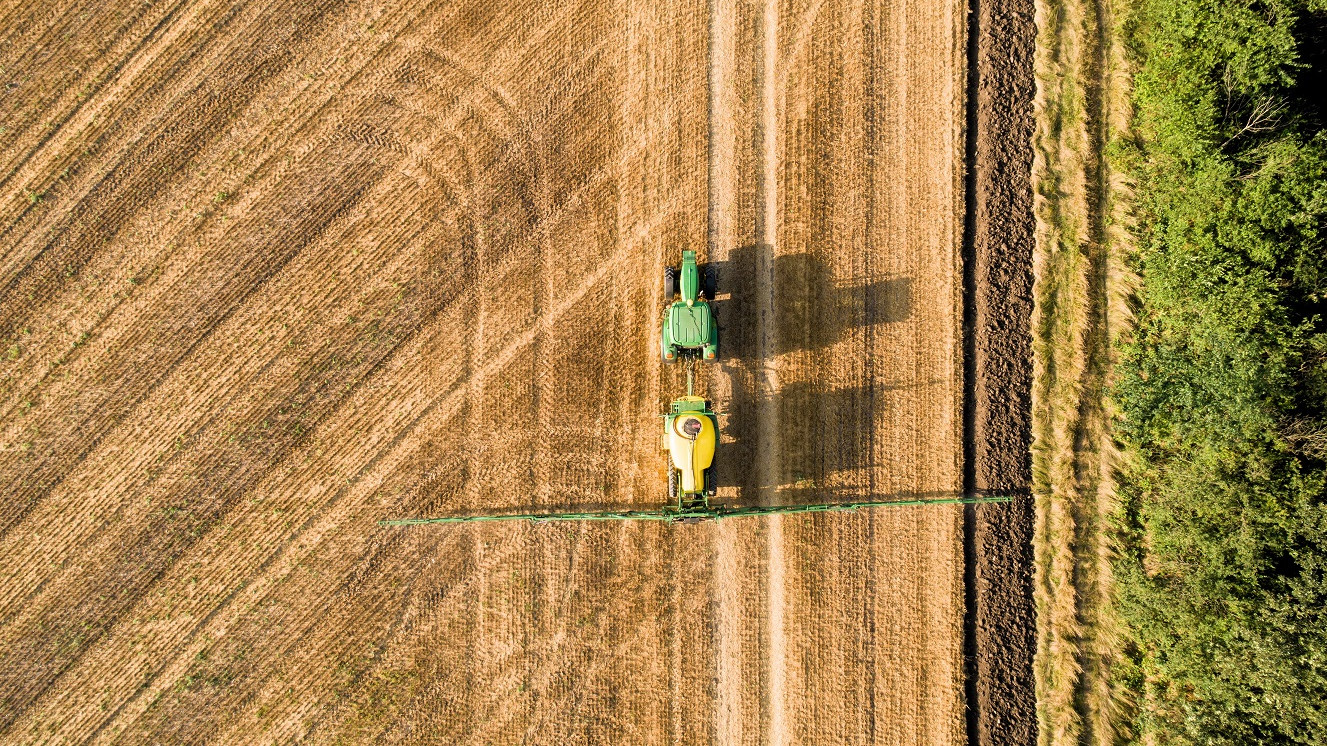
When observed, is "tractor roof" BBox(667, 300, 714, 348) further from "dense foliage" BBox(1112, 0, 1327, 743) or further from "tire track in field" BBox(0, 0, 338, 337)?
"tire track in field" BBox(0, 0, 338, 337)

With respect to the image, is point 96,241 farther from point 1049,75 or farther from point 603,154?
point 1049,75

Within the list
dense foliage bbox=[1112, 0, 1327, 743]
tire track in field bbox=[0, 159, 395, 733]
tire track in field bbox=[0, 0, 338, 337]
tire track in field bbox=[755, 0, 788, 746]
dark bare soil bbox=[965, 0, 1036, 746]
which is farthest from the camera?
tire track in field bbox=[0, 0, 338, 337]

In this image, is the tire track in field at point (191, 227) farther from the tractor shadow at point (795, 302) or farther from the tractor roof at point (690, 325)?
the tractor shadow at point (795, 302)

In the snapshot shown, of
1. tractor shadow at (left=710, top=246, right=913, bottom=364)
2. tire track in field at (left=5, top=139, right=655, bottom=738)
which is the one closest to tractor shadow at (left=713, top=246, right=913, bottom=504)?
tractor shadow at (left=710, top=246, right=913, bottom=364)

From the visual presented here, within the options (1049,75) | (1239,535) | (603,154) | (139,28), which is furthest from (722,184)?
(139,28)

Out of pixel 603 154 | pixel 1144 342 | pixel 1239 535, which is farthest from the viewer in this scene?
pixel 603 154

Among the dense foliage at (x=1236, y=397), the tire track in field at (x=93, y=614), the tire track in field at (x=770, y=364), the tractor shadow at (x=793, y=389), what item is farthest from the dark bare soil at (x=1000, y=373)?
the tire track in field at (x=93, y=614)

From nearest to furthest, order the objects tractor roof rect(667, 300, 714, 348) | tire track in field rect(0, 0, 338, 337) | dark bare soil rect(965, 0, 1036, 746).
Answer: 1. tractor roof rect(667, 300, 714, 348)
2. dark bare soil rect(965, 0, 1036, 746)
3. tire track in field rect(0, 0, 338, 337)
